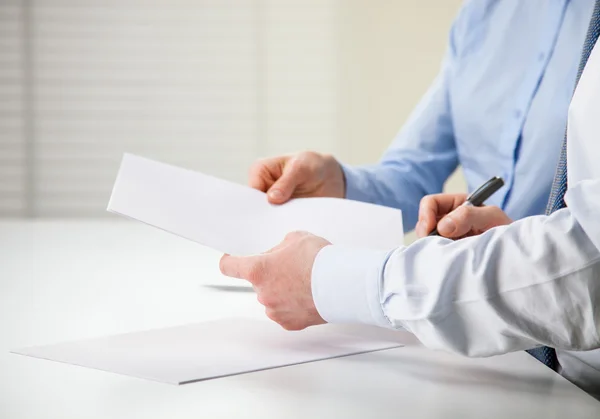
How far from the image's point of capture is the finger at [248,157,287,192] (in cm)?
102

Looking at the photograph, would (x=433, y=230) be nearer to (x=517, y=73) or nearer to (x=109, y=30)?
(x=517, y=73)

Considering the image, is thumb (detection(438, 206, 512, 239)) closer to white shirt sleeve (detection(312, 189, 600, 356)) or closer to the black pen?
the black pen

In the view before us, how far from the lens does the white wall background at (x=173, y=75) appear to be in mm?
3432

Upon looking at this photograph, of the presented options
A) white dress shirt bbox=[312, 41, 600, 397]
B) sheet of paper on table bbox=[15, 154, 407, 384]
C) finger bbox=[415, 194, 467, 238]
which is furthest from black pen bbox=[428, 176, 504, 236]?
white dress shirt bbox=[312, 41, 600, 397]

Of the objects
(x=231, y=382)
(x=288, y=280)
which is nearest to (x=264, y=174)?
(x=288, y=280)

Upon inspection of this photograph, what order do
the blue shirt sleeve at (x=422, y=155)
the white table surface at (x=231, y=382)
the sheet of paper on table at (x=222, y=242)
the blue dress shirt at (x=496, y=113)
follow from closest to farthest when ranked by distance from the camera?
1. the white table surface at (x=231, y=382)
2. the sheet of paper on table at (x=222, y=242)
3. the blue dress shirt at (x=496, y=113)
4. the blue shirt sleeve at (x=422, y=155)

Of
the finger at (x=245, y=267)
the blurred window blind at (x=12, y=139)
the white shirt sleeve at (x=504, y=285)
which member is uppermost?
the white shirt sleeve at (x=504, y=285)

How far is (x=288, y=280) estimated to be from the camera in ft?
2.15

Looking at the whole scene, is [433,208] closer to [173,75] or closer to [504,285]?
[504,285]

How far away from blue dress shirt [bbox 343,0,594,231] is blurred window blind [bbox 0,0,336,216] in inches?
85.6

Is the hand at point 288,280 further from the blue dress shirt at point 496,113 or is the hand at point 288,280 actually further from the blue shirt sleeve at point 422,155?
the blue shirt sleeve at point 422,155

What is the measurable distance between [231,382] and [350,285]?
0.14 meters

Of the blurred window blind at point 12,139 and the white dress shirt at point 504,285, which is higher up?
the white dress shirt at point 504,285

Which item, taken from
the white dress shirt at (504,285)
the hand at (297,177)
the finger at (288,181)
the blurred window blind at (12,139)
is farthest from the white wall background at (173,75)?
the white dress shirt at (504,285)
